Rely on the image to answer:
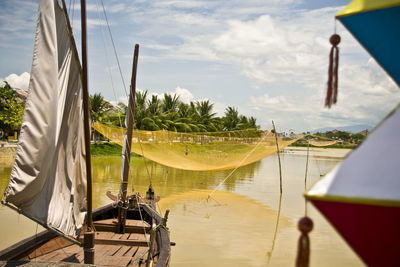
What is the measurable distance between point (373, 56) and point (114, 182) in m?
10.1

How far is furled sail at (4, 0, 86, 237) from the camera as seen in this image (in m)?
2.81

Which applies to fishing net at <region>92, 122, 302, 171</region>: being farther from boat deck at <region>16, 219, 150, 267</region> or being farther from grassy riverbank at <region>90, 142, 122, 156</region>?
grassy riverbank at <region>90, 142, 122, 156</region>

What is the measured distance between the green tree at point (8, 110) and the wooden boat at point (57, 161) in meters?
17.3

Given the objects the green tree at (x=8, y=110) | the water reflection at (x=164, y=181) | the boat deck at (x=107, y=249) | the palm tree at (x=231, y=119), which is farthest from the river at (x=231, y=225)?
the palm tree at (x=231, y=119)

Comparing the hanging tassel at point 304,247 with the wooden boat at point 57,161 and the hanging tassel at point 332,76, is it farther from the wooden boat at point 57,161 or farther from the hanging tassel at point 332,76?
the wooden boat at point 57,161

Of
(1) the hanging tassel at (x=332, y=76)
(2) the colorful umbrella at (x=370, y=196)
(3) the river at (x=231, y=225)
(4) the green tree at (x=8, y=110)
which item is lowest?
(3) the river at (x=231, y=225)

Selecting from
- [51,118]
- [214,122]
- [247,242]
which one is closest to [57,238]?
[51,118]

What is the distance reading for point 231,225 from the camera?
6812 millimetres

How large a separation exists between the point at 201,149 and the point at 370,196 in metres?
9.14

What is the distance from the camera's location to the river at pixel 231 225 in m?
5.16

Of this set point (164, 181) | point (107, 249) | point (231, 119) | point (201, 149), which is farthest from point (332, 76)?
point (231, 119)

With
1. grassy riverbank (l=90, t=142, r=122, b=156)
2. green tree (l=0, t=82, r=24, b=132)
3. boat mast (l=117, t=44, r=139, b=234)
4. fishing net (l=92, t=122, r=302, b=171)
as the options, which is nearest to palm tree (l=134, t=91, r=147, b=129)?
grassy riverbank (l=90, t=142, r=122, b=156)

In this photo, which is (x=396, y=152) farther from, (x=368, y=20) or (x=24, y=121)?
(x=24, y=121)

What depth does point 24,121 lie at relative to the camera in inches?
110
